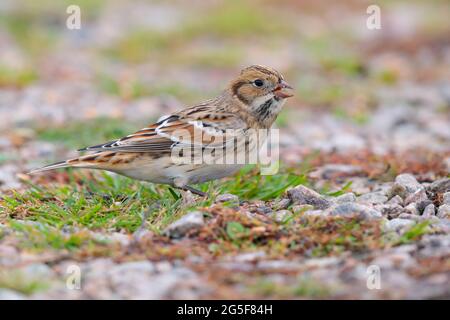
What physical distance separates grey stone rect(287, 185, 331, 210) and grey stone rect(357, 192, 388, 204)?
1.50ft

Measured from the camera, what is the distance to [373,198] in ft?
23.4

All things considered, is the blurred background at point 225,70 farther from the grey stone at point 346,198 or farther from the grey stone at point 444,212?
the grey stone at point 444,212

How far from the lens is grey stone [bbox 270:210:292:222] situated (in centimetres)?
612

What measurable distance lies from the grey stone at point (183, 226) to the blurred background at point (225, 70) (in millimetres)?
2778

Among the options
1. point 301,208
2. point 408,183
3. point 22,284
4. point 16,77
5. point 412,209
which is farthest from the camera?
point 16,77

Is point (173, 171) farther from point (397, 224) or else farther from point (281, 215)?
point (397, 224)

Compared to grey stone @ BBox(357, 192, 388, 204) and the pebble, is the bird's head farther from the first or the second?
grey stone @ BBox(357, 192, 388, 204)

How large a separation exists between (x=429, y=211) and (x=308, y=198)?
940 mm

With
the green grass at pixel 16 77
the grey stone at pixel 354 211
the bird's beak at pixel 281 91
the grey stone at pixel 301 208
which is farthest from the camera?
the green grass at pixel 16 77

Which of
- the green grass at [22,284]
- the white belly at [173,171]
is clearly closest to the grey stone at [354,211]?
the white belly at [173,171]

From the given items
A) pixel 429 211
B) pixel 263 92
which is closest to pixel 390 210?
pixel 429 211

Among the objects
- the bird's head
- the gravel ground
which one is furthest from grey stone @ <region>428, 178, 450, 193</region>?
the bird's head

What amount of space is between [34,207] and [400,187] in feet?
10.0

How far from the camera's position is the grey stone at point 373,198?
6.97 metres
